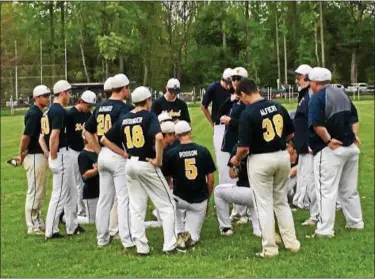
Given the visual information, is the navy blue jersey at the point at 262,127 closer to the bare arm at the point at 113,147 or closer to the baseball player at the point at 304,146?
the bare arm at the point at 113,147

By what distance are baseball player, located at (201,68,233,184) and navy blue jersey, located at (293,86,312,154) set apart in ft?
3.34

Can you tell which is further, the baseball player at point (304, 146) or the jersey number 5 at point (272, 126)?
the baseball player at point (304, 146)

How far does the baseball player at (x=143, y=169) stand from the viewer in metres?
7.49

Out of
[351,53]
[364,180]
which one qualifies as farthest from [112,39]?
[364,180]

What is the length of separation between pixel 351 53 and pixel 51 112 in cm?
5849

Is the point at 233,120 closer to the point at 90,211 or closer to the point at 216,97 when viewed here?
the point at 216,97

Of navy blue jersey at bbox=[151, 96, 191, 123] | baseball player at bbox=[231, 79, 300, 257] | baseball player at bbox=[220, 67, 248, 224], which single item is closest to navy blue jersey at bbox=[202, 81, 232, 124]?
baseball player at bbox=[220, 67, 248, 224]

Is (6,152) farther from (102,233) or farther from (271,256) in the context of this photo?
(271,256)

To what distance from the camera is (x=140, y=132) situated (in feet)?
24.7

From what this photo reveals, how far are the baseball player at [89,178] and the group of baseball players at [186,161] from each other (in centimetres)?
2

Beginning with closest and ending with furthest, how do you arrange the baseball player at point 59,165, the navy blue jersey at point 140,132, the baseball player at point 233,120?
the navy blue jersey at point 140,132 → the baseball player at point 233,120 → the baseball player at point 59,165

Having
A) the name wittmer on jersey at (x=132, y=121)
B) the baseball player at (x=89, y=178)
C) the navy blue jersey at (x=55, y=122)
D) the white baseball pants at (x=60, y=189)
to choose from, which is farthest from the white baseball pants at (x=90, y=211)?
the name wittmer on jersey at (x=132, y=121)

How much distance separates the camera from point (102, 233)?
828 centimetres

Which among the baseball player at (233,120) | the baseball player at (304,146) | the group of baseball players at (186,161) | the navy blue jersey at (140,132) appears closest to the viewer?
the group of baseball players at (186,161)
